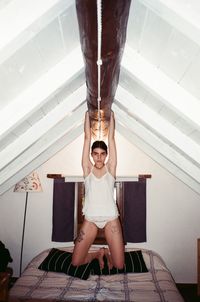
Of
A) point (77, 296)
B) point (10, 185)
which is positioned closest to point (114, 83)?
point (77, 296)

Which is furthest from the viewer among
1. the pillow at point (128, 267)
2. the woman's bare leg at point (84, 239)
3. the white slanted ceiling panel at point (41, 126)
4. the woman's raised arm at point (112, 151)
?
the pillow at point (128, 267)

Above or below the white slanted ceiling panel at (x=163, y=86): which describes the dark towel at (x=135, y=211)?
below

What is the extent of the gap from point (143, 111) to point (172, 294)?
81.9 inches

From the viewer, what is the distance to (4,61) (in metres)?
1.57

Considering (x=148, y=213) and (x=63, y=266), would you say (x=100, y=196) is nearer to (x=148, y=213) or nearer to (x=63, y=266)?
(x=63, y=266)

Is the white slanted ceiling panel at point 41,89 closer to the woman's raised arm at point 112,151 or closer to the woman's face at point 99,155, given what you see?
the woman's raised arm at point 112,151

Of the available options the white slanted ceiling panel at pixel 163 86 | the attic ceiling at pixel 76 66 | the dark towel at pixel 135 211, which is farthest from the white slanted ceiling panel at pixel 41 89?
the dark towel at pixel 135 211

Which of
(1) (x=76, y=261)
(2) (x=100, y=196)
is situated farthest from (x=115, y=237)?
(1) (x=76, y=261)

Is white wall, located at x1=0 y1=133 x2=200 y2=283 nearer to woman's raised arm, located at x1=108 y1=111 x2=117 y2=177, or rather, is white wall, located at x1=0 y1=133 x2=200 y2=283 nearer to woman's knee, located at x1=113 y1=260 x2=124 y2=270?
woman's knee, located at x1=113 y1=260 x2=124 y2=270

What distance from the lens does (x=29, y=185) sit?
5223 mm

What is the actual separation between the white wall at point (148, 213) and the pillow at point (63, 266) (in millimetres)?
1021

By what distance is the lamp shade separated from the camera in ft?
17.0

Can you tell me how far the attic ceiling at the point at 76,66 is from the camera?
4.50 feet

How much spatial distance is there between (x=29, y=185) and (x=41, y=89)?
11.2 ft
